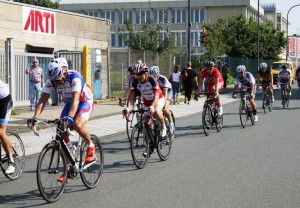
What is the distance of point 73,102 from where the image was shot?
7355 mm

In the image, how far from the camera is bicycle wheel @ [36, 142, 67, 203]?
6938 mm

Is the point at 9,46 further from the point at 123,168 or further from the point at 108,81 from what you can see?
the point at 123,168


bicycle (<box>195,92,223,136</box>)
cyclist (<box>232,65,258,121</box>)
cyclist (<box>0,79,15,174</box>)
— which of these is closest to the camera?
cyclist (<box>0,79,15,174</box>)

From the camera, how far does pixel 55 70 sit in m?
7.29

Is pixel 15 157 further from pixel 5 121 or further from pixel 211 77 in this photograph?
pixel 211 77

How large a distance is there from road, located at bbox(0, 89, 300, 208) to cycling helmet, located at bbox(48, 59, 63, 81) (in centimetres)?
149

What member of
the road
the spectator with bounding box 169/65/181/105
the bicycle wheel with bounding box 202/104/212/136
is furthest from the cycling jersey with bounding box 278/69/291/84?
the road

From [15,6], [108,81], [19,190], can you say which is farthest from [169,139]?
[108,81]

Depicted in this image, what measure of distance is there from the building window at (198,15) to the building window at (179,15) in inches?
63.7

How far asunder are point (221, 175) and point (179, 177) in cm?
65

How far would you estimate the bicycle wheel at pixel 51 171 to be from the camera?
694 cm

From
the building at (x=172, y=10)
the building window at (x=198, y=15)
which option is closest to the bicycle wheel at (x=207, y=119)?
the building at (x=172, y=10)

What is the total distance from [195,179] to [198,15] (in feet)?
293

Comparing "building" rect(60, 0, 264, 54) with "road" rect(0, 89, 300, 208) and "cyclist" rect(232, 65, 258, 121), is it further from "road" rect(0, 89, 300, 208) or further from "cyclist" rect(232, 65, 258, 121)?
"road" rect(0, 89, 300, 208)
